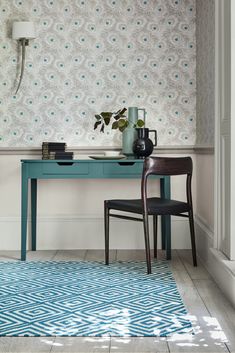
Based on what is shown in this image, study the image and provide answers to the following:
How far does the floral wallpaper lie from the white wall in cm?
61

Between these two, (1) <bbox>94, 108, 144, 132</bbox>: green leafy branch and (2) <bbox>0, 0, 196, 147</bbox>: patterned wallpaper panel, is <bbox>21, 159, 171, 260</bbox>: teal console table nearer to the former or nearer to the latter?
(1) <bbox>94, 108, 144, 132</bbox>: green leafy branch

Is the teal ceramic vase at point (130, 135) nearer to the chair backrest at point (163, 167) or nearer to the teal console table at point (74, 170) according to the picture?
the teal console table at point (74, 170)

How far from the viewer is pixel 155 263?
12.6 feet

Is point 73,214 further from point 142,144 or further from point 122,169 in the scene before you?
point 142,144

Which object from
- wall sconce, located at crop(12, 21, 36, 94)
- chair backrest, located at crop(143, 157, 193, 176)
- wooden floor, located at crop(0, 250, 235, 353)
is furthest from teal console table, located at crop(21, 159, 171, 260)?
wooden floor, located at crop(0, 250, 235, 353)

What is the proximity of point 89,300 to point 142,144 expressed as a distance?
1.53 m

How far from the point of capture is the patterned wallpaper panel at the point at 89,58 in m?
4.40

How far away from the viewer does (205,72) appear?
12.9 feet

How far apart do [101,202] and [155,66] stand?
1.14m

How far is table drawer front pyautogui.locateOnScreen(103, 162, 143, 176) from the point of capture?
4004 millimetres

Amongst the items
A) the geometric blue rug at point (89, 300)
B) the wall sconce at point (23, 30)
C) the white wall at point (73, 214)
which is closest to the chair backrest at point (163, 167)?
the geometric blue rug at point (89, 300)

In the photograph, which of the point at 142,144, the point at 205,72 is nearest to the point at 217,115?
the point at 205,72

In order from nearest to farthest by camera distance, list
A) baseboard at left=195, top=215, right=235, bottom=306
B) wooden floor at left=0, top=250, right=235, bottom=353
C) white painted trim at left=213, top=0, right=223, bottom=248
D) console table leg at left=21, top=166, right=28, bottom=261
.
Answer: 1. wooden floor at left=0, top=250, right=235, bottom=353
2. baseboard at left=195, top=215, right=235, bottom=306
3. white painted trim at left=213, top=0, right=223, bottom=248
4. console table leg at left=21, top=166, right=28, bottom=261

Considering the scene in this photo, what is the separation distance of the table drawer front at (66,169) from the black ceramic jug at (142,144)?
39 cm
